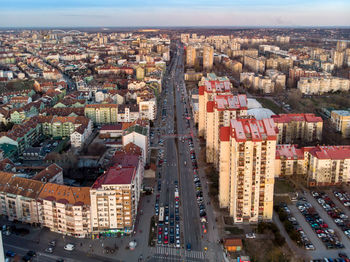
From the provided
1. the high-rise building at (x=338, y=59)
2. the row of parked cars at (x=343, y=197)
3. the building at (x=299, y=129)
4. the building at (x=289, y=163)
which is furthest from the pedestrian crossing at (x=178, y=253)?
the high-rise building at (x=338, y=59)

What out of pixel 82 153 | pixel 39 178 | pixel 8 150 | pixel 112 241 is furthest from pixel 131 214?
pixel 8 150

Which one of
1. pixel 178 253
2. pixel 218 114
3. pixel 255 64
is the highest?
pixel 255 64

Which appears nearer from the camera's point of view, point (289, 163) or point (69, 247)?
point (69, 247)

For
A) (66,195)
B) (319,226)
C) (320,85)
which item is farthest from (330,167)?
(320,85)

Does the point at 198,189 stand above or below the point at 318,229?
above

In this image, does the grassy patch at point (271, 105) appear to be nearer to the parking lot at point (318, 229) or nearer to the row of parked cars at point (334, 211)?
the row of parked cars at point (334, 211)

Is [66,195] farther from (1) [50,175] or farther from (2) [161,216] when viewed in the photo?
(2) [161,216]

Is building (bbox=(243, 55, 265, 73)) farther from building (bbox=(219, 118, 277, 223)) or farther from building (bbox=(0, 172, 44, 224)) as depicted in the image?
building (bbox=(0, 172, 44, 224))

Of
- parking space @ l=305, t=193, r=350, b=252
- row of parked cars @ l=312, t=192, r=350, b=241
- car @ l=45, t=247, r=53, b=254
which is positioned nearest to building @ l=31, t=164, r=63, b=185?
car @ l=45, t=247, r=53, b=254
